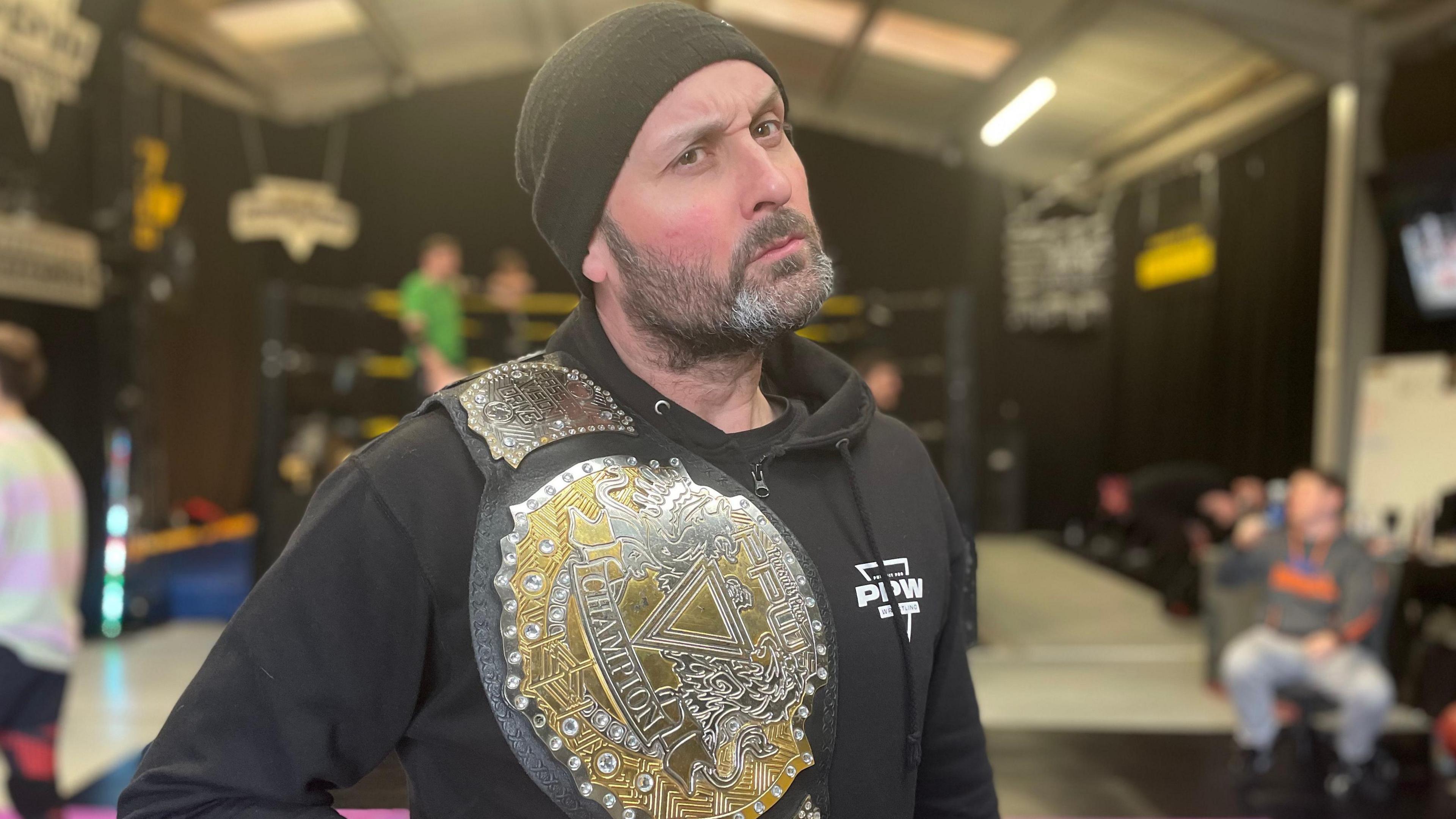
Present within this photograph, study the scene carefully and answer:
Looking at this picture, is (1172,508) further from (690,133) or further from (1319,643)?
(690,133)

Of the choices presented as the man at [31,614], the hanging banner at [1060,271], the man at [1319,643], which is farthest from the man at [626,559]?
the hanging banner at [1060,271]

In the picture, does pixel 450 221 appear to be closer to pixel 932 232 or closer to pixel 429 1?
pixel 429 1

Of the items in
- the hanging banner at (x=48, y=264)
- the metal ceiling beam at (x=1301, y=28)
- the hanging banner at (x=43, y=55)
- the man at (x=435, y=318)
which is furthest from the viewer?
the metal ceiling beam at (x=1301, y=28)

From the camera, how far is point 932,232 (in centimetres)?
784

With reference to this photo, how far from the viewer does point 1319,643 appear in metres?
2.93

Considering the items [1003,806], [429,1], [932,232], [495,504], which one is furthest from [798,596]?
[932,232]

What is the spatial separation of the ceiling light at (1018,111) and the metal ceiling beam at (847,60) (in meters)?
0.94

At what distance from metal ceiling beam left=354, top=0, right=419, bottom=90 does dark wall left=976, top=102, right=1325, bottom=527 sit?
4.40m

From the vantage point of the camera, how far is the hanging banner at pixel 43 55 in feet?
11.0

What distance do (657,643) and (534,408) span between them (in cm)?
20

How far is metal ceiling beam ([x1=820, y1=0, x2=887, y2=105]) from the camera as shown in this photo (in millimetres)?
4867

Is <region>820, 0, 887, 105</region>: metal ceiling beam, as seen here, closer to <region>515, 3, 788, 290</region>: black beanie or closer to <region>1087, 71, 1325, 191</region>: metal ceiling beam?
<region>1087, 71, 1325, 191</region>: metal ceiling beam

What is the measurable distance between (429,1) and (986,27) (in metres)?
2.90

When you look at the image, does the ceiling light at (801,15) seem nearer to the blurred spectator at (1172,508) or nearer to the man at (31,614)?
the blurred spectator at (1172,508)
